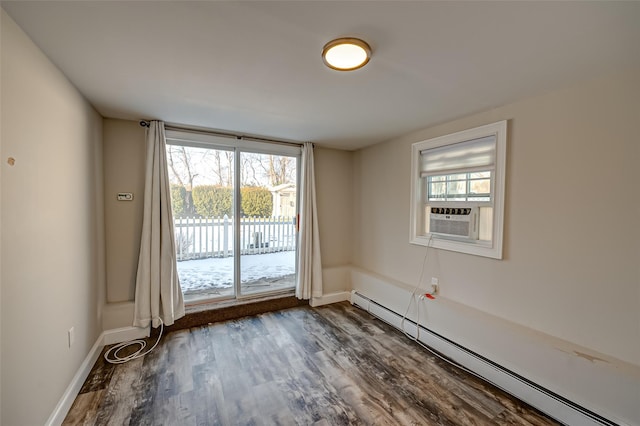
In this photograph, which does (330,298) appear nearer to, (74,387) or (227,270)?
(227,270)

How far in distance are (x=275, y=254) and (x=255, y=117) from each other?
6.47 ft

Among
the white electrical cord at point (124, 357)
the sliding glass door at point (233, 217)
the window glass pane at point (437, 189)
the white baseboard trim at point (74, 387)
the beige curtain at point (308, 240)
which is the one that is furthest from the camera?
the beige curtain at point (308, 240)

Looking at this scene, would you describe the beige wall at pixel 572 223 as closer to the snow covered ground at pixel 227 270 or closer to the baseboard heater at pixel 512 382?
the baseboard heater at pixel 512 382

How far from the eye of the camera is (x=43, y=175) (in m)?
1.58

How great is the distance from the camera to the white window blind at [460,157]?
96.8 inches

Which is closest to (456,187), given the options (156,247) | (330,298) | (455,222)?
(455,222)

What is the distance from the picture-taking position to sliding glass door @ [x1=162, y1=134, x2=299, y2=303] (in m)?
3.26

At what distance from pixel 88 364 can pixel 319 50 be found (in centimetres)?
305

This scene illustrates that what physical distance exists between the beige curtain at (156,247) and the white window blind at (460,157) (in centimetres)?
296

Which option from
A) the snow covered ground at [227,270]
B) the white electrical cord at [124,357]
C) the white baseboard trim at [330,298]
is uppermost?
the snow covered ground at [227,270]

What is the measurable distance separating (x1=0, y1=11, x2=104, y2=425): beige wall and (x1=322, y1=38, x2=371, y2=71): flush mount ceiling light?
156 centimetres

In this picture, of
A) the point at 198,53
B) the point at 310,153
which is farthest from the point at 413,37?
the point at 310,153

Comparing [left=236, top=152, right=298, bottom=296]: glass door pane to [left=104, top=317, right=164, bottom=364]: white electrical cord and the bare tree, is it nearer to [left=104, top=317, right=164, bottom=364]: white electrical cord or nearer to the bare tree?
the bare tree

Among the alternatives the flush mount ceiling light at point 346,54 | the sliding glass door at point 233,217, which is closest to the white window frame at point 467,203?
the flush mount ceiling light at point 346,54
